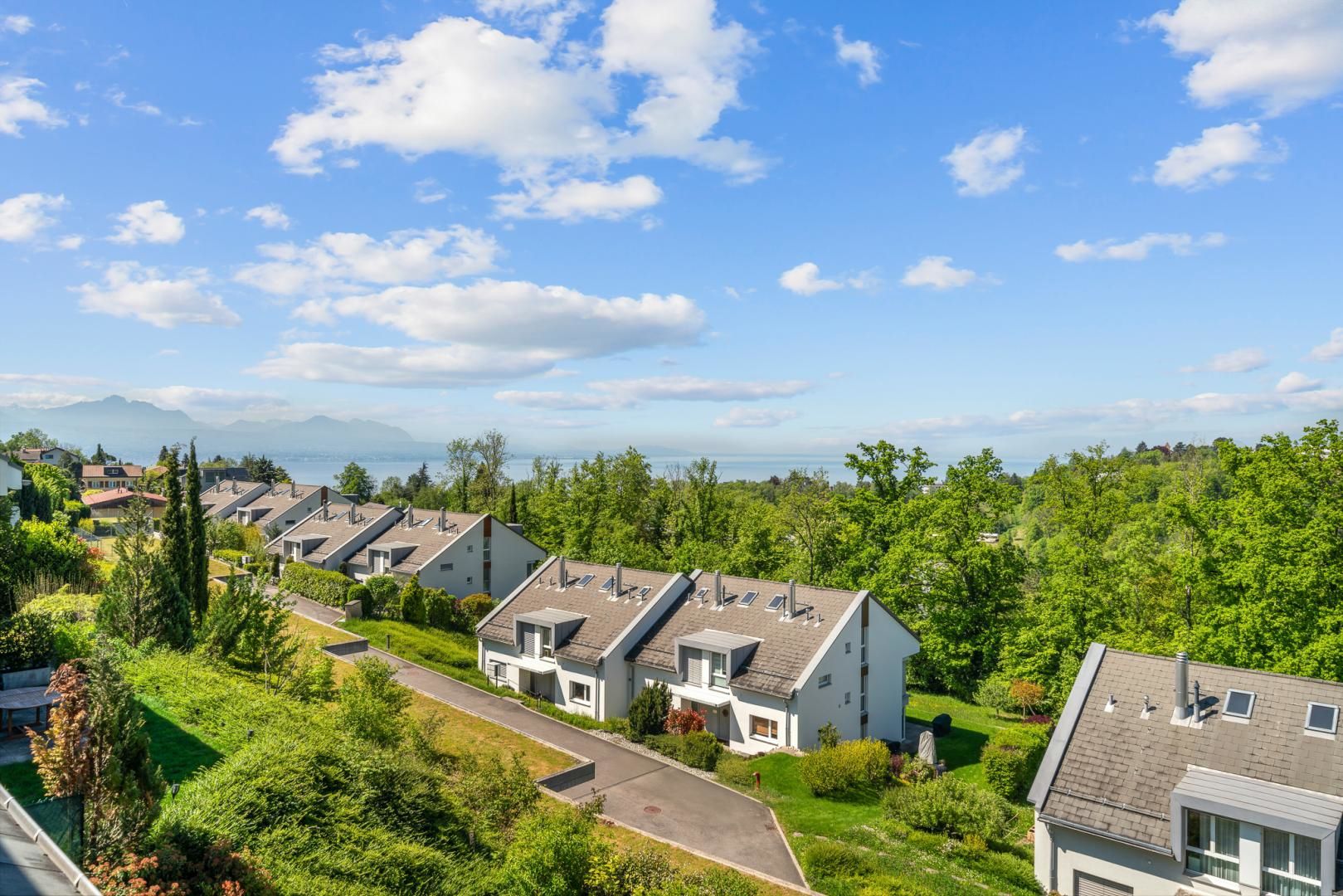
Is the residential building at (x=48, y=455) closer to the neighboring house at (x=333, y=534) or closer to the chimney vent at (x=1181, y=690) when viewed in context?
the neighboring house at (x=333, y=534)

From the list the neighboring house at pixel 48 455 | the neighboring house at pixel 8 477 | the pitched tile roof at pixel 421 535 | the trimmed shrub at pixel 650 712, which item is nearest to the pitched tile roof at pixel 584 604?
the trimmed shrub at pixel 650 712

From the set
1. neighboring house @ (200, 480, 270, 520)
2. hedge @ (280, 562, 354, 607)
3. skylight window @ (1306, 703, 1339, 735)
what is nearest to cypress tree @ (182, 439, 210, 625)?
hedge @ (280, 562, 354, 607)

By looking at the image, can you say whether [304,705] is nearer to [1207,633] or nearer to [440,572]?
[440,572]

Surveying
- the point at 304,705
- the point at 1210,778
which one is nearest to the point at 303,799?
the point at 304,705

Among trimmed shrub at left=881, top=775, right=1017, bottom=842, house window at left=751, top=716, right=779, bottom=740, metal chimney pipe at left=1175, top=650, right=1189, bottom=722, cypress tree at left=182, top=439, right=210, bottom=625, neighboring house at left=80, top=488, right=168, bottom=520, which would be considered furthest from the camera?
neighboring house at left=80, top=488, right=168, bottom=520

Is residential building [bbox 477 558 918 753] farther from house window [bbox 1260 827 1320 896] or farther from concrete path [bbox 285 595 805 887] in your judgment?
house window [bbox 1260 827 1320 896]

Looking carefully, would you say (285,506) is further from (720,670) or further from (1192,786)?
A: (1192,786)
